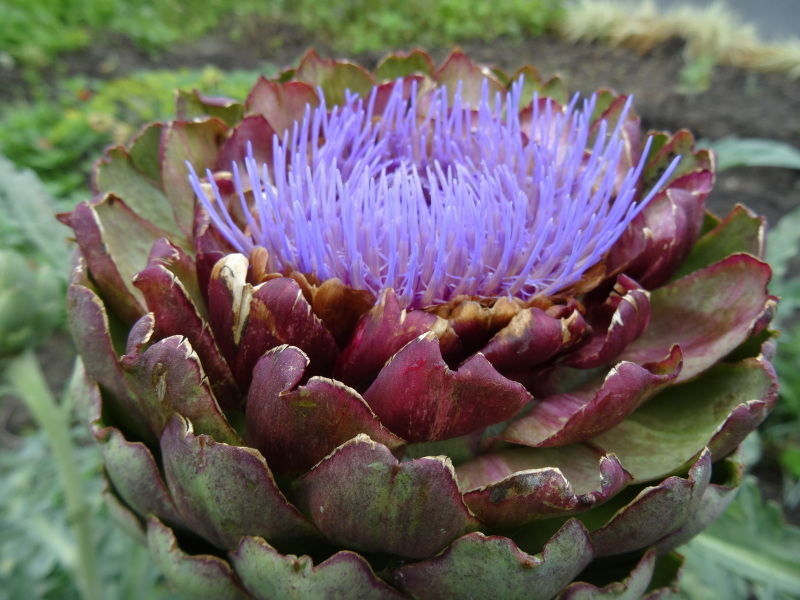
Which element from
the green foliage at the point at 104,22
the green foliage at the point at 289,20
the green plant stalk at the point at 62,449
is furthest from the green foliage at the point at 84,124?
the green plant stalk at the point at 62,449

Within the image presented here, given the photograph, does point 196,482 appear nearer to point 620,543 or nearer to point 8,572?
point 620,543

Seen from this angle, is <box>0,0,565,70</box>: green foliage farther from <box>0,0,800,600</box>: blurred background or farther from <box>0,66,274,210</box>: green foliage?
<box>0,66,274,210</box>: green foliage

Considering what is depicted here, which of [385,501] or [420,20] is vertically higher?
[420,20]

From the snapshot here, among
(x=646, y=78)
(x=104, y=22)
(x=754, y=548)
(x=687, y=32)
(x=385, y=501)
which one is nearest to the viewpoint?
(x=385, y=501)

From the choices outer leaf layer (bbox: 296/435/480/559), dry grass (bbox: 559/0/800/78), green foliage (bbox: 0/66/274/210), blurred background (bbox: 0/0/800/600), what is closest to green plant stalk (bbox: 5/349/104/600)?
blurred background (bbox: 0/0/800/600)

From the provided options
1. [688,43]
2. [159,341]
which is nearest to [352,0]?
[688,43]

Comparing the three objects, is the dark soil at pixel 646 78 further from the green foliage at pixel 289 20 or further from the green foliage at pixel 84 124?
the green foliage at pixel 84 124

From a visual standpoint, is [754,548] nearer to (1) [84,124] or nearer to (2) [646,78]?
(1) [84,124]

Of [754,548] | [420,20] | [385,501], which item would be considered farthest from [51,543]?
[420,20]
